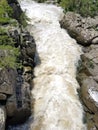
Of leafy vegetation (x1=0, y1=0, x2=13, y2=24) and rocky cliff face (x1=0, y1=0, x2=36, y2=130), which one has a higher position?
leafy vegetation (x1=0, y1=0, x2=13, y2=24)

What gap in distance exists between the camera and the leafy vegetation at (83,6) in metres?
20.7

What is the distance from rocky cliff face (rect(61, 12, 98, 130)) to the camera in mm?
13212

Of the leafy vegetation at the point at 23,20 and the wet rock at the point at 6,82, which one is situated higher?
the wet rock at the point at 6,82

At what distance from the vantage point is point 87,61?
1586 centimetres

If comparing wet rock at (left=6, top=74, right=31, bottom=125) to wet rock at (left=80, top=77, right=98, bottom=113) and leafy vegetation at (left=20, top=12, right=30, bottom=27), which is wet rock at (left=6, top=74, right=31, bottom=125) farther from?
leafy vegetation at (left=20, top=12, right=30, bottom=27)

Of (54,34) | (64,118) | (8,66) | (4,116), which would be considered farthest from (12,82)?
(54,34)

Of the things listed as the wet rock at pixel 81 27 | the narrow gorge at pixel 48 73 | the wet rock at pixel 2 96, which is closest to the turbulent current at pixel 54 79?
the narrow gorge at pixel 48 73

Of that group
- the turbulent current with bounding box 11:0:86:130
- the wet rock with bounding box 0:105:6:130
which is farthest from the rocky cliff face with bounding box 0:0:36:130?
the turbulent current with bounding box 11:0:86:130

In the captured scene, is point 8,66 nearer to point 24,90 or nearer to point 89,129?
point 24,90

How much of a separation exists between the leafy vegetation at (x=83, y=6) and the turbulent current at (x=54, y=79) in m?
1.40

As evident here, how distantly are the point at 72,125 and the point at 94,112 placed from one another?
121 centimetres

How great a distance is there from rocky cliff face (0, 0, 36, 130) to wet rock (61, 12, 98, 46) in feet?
12.9

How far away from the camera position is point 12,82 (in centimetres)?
1245

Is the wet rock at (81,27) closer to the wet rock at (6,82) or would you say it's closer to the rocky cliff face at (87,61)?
the rocky cliff face at (87,61)
